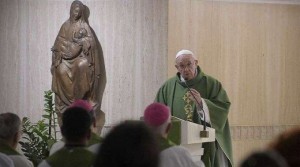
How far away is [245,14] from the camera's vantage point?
11445 millimetres

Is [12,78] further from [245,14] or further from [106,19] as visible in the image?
[245,14]

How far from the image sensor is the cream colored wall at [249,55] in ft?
36.8

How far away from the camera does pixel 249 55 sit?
11500 mm

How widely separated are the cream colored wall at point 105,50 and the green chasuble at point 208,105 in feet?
9.35

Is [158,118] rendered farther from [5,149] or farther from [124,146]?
[124,146]

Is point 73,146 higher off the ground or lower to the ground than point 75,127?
lower

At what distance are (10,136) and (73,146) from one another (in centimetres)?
87

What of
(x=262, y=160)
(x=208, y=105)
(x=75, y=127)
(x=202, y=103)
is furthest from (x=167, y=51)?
(x=262, y=160)

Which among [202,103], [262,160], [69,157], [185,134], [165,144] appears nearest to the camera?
[262,160]

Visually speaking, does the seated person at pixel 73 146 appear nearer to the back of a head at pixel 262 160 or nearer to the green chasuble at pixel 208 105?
the back of a head at pixel 262 160

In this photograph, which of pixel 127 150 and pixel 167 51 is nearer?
pixel 127 150

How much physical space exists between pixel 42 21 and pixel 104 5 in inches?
41.3

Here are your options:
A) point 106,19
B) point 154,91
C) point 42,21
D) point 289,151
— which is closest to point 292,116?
point 154,91

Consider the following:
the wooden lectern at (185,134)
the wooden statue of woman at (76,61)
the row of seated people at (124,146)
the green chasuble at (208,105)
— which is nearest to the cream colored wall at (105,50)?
the wooden statue of woman at (76,61)
